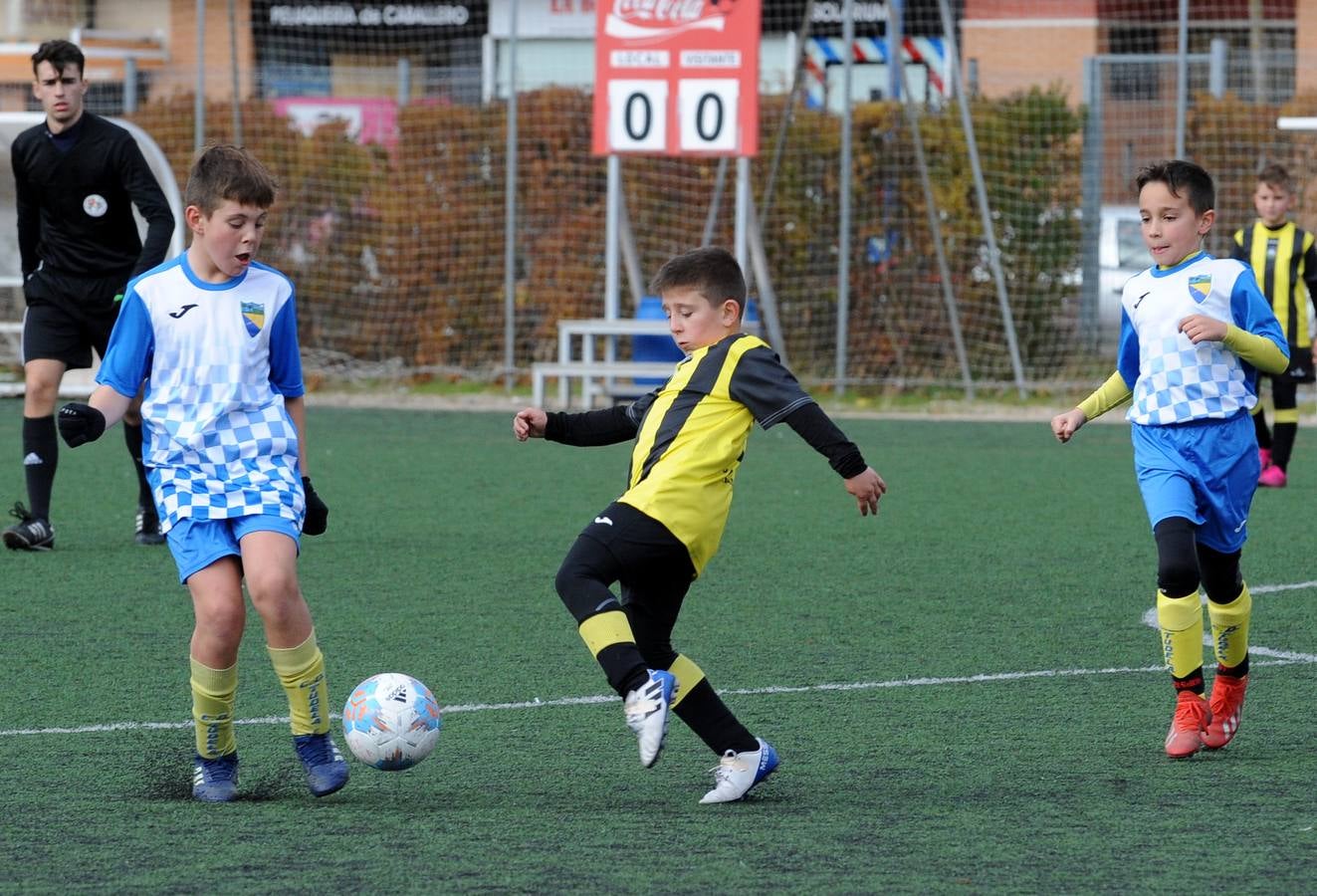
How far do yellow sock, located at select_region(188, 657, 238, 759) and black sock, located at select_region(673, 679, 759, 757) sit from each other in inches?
38.8

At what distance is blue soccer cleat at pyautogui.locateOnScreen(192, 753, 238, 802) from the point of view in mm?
4371

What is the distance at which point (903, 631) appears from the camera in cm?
651

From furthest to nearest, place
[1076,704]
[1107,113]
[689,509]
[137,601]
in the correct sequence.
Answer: [1107,113] → [137,601] → [1076,704] → [689,509]

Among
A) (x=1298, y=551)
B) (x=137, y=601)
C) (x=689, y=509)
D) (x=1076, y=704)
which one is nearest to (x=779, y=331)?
(x=1298, y=551)

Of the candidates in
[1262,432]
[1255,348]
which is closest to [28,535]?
[1255,348]

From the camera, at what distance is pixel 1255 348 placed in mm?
4941

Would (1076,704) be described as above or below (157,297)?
below

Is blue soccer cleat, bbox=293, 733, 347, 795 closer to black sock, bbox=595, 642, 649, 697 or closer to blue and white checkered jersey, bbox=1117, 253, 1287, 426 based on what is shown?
black sock, bbox=595, 642, 649, 697

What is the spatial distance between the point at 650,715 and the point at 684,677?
1.05 feet

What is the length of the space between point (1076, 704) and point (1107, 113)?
1113 centimetres

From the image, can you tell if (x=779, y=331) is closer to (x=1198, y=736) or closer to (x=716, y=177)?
(x=716, y=177)

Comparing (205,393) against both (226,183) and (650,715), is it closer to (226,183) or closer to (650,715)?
(226,183)

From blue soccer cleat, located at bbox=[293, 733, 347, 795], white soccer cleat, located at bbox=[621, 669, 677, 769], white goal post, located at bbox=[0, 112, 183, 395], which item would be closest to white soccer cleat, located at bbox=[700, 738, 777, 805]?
white soccer cleat, located at bbox=[621, 669, 677, 769]

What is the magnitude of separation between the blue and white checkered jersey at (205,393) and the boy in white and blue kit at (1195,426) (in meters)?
1.93
